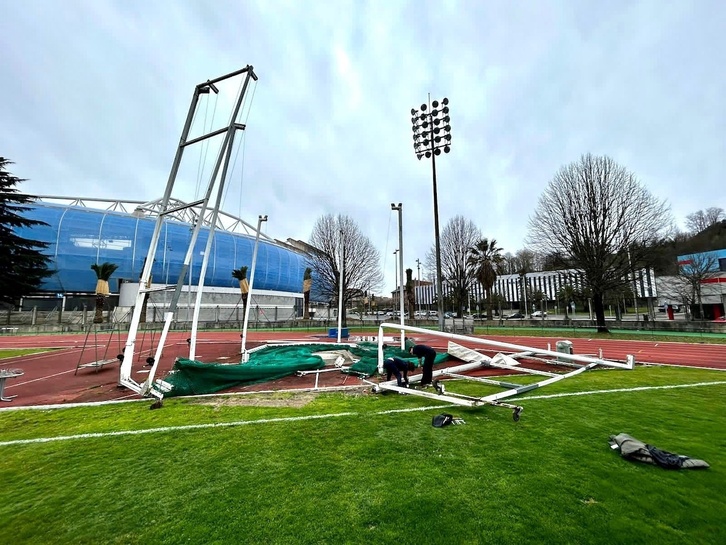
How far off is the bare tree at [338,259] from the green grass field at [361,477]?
3550 centimetres

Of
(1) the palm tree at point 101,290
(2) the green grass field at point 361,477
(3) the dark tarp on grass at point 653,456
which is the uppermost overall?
A: (1) the palm tree at point 101,290

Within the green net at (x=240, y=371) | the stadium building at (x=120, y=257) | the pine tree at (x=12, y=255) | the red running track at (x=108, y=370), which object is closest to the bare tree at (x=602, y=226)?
the red running track at (x=108, y=370)

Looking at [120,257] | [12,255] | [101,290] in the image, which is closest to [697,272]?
[101,290]

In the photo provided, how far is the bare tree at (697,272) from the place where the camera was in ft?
123

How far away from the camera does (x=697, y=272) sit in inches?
1500

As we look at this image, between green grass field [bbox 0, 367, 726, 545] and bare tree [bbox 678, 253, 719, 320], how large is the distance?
4342 cm

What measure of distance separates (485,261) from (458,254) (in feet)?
12.3

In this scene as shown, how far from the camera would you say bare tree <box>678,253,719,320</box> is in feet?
123

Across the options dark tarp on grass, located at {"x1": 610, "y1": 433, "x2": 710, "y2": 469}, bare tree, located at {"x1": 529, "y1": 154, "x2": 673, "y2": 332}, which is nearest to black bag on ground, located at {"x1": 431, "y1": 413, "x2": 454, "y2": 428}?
dark tarp on grass, located at {"x1": 610, "y1": 433, "x2": 710, "y2": 469}

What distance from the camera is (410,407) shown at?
648cm

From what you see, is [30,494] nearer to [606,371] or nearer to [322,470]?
[322,470]

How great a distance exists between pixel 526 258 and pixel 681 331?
55548 mm

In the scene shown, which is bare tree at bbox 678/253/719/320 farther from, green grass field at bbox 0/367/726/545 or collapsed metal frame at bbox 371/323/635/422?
green grass field at bbox 0/367/726/545

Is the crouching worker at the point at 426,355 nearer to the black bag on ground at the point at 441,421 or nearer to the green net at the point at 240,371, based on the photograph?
the black bag on ground at the point at 441,421
